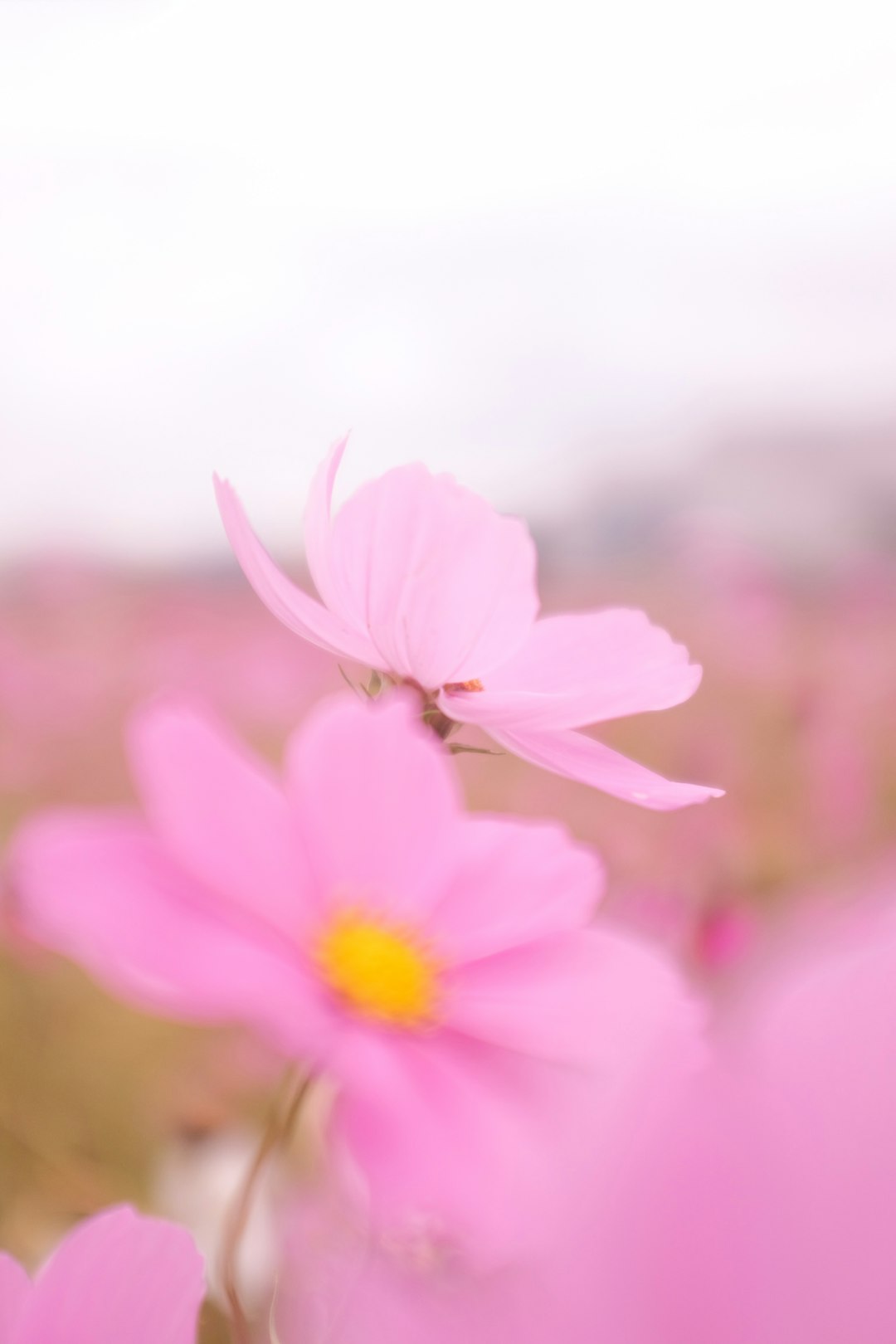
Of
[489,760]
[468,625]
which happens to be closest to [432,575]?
[468,625]

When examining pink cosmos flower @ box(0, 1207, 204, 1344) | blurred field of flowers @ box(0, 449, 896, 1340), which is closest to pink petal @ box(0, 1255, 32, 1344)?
pink cosmos flower @ box(0, 1207, 204, 1344)

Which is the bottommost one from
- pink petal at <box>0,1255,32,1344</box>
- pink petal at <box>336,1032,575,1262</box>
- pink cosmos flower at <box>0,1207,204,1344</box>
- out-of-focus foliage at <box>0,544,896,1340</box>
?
out-of-focus foliage at <box>0,544,896,1340</box>

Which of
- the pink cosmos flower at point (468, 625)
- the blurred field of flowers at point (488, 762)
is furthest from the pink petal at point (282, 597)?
the blurred field of flowers at point (488, 762)

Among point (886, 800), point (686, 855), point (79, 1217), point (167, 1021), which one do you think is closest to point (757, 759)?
point (886, 800)

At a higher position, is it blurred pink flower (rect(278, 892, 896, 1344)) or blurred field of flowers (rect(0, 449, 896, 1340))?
blurred pink flower (rect(278, 892, 896, 1344))

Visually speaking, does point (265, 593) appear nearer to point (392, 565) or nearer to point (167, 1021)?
point (392, 565)

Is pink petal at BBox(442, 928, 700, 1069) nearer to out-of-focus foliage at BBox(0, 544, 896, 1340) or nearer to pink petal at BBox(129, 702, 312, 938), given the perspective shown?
pink petal at BBox(129, 702, 312, 938)

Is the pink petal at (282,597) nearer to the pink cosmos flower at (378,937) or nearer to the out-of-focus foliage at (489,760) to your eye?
the pink cosmos flower at (378,937)

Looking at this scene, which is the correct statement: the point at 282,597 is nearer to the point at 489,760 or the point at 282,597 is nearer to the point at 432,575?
the point at 432,575
